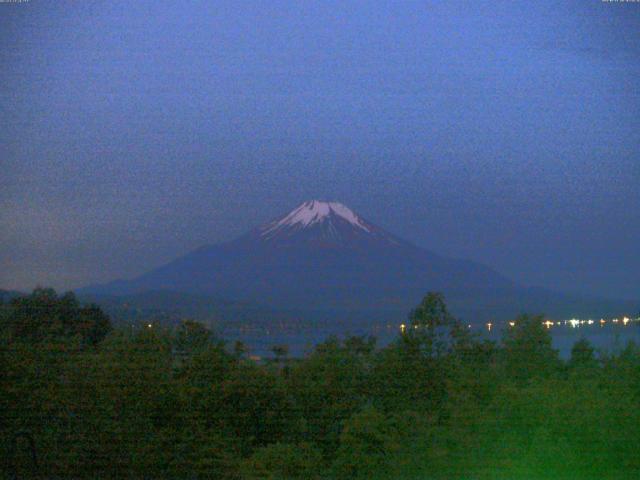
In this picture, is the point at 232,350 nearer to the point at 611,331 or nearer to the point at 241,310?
the point at 241,310

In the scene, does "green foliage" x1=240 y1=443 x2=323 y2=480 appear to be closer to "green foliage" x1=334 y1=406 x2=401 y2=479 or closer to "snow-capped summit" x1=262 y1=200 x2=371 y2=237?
"green foliage" x1=334 y1=406 x2=401 y2=479

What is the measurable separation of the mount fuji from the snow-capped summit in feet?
0.04

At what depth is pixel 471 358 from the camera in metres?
3.43

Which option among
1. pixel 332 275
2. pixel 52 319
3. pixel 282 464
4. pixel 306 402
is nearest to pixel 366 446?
pixel 282 464

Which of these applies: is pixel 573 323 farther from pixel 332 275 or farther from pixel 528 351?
pixel 332 275

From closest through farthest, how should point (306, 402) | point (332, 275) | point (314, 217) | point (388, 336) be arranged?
point (306, 402) < point (388, 336) < point (314, 217) < point (332, 275)

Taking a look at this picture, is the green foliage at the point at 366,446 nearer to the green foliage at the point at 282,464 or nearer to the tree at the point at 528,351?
the green foliage at the point at 282,464

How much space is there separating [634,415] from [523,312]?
1.18 metres

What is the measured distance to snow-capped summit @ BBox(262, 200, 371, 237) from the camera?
6.04m

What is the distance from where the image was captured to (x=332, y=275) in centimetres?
738

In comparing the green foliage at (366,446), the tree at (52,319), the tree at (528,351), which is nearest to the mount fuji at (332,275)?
the tree at (52,319)

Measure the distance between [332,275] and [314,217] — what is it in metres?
0.93

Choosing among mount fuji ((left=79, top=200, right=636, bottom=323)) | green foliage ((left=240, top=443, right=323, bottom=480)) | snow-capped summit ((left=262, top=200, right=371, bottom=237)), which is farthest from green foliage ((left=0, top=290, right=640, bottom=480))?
snow-capped summit ((left=262, top=200, right=371, bottom=237))

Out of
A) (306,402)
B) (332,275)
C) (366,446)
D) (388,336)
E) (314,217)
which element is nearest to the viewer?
(366,446)
